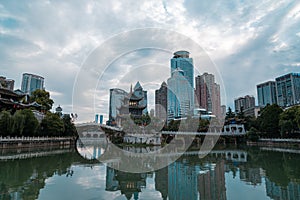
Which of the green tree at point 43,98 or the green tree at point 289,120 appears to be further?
the green tree at point 43,98

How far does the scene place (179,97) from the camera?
1328 inches

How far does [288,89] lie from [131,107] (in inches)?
1908

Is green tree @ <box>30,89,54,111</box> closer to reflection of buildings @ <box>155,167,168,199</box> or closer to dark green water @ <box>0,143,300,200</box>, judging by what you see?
dark green water @ <box>0,143,300,200</box>

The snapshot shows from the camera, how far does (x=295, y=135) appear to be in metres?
24.8

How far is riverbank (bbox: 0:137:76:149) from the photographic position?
57.2 feet

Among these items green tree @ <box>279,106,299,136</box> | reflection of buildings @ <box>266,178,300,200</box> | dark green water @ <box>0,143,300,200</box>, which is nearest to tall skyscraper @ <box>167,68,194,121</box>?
green tree @ <box>279,106,299,136</box>

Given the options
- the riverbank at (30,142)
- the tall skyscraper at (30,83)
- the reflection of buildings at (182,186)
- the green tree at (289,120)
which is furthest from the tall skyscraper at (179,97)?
the tall skyscraper at (30,83)

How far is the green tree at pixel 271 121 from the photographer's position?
84.9ft

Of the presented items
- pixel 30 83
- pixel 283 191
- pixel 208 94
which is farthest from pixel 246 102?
pixel 283 191

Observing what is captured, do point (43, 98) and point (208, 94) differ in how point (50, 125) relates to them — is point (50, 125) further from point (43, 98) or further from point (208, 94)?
point (208, 94)

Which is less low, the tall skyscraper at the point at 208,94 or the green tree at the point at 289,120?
the tall skyscraper at the point at 208,94

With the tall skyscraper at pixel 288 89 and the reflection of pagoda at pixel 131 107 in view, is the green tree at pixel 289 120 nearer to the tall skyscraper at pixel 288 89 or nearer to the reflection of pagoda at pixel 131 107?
the reflection of pagoda at pixel 131 107

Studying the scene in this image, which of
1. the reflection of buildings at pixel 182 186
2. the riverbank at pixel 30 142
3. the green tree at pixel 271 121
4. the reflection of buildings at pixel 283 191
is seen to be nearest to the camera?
the reflection of buildings at pixel 283 191

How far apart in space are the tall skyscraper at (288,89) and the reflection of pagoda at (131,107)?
140 ft
